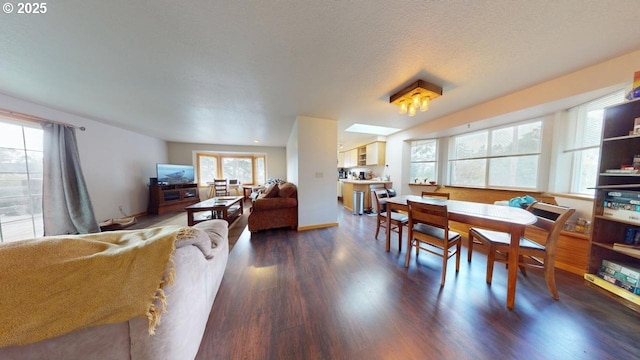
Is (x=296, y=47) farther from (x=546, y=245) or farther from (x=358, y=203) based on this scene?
(x=358, y=203)

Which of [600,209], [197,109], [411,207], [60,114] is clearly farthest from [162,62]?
[600,209]

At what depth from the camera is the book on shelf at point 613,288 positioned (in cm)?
132

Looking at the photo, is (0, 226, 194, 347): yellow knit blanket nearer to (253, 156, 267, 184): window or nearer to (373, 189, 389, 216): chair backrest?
(373, 189, 389, 216): chair backrest

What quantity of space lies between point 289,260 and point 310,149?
6.25 feet

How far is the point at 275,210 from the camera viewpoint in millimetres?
3115

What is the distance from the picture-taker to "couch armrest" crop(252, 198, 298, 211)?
3028 millimetres

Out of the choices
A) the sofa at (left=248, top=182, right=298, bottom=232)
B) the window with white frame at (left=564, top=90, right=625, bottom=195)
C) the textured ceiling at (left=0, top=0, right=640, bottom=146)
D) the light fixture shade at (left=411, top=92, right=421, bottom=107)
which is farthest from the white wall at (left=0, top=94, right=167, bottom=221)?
the window with white frame at (left=564, top=90, right=625, bottom=195)

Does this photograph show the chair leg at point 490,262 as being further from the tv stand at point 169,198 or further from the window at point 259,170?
the tv stand at point 169,198

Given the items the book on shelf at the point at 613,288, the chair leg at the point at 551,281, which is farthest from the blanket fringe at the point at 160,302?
the book on shelf at the point at 613,288

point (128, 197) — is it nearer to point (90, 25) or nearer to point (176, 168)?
point (176, 168)

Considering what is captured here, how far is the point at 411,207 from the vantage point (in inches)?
75.0

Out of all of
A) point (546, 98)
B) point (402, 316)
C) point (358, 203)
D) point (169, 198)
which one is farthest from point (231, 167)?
point (546, 98)

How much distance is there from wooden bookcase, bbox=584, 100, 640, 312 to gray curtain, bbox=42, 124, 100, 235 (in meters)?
6.59

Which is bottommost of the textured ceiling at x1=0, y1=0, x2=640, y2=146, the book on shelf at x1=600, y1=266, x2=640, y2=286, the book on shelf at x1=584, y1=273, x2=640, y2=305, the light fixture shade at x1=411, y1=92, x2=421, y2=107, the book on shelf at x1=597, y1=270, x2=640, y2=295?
the book on shelf at x1=584, y1=273, x2=640, y2=305
